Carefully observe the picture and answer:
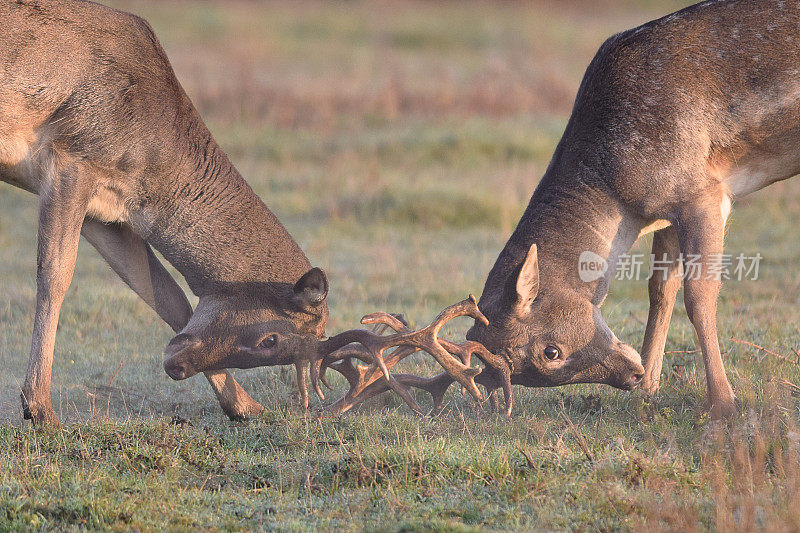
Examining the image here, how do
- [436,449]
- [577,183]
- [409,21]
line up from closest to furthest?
1. [436,449]
2. [577,183]
3. [409,21]

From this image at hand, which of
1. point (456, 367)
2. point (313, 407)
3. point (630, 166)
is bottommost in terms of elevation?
point (313, 407)

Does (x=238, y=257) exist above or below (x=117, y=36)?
below


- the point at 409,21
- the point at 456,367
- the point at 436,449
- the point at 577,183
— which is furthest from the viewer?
the point at 409,21

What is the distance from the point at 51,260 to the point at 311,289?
1697mm

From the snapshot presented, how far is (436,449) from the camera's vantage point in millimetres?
6035

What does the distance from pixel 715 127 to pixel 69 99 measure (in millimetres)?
4183

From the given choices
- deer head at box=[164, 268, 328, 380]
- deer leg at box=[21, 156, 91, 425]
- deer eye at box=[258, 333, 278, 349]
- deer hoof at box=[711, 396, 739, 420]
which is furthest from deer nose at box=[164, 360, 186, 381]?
deer hoof at box=[711, 396, 739, 420]

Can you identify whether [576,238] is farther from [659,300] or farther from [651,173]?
[659,300]

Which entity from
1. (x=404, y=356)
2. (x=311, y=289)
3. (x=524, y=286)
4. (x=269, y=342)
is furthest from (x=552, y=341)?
(x=269, y=342)

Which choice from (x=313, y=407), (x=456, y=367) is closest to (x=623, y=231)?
(x=456, y=367)

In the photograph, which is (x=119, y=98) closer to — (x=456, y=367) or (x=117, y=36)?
(x=117, y=36)

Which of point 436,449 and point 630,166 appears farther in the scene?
point 630,166

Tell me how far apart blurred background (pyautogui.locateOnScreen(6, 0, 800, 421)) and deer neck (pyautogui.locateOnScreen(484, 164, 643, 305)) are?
123 centimetres

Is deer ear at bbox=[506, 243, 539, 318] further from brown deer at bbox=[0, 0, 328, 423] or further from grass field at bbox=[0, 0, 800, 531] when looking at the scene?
brown deer at bbox=[0, 0, 328, 423]
